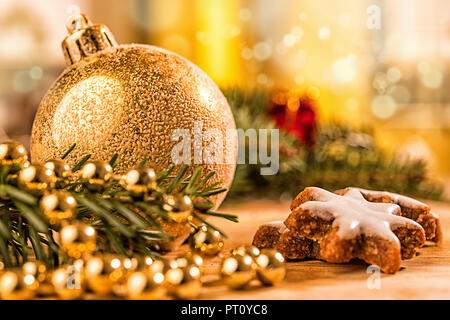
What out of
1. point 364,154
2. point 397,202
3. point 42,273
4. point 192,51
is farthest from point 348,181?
point 192,51

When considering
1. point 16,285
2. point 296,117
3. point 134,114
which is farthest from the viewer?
point 296,117

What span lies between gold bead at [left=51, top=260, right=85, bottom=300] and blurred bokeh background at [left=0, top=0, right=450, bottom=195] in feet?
3.49

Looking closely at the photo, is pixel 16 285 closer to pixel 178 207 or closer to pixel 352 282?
pixel 178 207

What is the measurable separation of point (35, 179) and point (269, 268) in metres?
0.16

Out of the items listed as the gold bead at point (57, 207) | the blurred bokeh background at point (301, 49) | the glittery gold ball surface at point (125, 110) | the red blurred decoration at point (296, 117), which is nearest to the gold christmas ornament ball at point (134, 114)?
the glittery gold ball surface at point (125, 110)

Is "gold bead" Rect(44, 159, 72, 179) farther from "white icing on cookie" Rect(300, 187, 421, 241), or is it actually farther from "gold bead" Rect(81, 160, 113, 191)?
"white icing on cookie" Rect(300, 187, 421, 241)

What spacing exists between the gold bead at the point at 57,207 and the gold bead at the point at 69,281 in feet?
0.10

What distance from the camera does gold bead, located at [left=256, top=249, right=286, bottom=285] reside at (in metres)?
0.31

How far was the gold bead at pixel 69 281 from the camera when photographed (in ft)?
0.90

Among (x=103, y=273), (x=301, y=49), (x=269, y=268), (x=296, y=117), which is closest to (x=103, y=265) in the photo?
(x=103, y=273)

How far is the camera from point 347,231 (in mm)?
335

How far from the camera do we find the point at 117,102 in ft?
1.28
